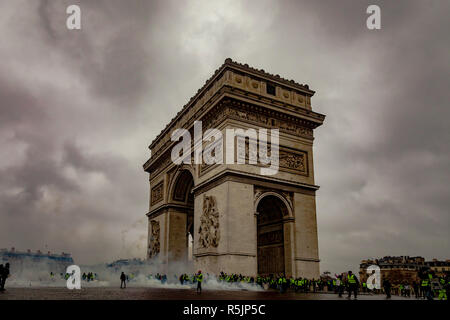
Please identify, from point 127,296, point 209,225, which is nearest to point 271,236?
point 209,225

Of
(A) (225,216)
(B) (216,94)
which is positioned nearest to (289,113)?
(B) (216,94)

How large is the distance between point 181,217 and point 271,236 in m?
9.80

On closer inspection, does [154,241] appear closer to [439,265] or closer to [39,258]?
[439,265]

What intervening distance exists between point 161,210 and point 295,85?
15686 mm

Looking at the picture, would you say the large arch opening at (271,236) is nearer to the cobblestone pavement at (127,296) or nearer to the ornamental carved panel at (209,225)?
the ornamental carved panel at (209,225)

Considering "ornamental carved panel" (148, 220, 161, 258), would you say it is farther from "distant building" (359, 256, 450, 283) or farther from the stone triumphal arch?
"distant building" (359, 256, 450, 283)

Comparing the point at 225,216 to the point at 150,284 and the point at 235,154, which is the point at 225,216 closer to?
the point at 235,154

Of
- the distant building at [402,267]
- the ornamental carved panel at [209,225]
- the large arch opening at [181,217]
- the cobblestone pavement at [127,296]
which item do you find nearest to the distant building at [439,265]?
the distant building at [402,267]

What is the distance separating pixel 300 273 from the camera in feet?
81.8

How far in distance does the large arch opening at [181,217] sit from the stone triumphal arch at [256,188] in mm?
3228

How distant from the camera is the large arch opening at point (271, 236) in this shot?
2631 cm

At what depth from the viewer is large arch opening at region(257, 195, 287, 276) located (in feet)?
86.3

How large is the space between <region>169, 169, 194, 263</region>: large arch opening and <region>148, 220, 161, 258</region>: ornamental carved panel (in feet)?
7.18
